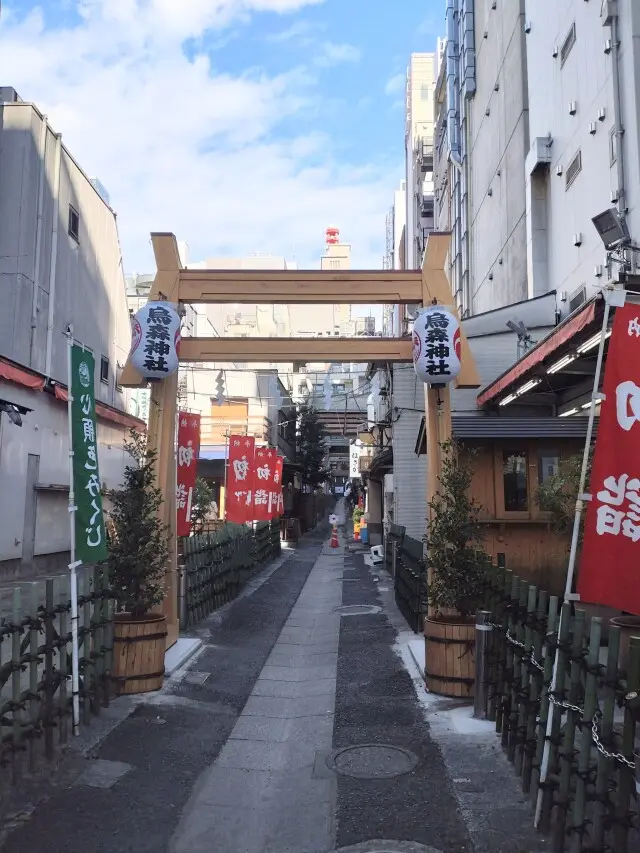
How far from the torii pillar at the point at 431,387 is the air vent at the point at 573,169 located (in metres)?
6.99

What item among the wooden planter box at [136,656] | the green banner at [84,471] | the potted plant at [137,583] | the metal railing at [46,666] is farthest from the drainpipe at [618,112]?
the metal railing at [46,666]

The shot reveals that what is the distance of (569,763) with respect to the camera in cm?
445

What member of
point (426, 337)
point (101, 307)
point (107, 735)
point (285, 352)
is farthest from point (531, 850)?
point (101, 307)

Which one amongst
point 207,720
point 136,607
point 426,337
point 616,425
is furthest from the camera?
point 426,337

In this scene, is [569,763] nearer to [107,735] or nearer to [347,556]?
[107,735]

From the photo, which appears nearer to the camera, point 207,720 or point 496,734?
point 496,734

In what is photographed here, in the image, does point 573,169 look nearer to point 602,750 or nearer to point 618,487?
point 618,487

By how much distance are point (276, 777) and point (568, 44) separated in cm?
1602

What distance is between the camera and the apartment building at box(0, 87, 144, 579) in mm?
16500

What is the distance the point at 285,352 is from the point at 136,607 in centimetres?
399

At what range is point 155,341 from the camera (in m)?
9.52

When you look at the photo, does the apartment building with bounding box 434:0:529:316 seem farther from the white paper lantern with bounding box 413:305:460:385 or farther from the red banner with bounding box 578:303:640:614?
the red banner with bounding box 578:303:640:614

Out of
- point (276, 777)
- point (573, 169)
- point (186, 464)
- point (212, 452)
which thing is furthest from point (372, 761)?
point (212, 452)

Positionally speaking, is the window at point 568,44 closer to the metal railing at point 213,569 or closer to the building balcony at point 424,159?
the metal railing at point 213,569
